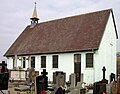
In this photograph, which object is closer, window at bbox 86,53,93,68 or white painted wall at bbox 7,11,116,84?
white painted wall at bbox 7,11,116,84

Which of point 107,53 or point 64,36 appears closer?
point 107,53

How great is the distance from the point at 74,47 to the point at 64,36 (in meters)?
3.44

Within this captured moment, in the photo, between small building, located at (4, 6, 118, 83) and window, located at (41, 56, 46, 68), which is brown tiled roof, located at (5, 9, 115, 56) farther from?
window, located at (41, 56, 46, 68)

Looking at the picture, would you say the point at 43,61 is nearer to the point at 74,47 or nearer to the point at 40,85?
the point at 74,47

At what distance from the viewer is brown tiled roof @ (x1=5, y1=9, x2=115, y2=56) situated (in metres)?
26.8

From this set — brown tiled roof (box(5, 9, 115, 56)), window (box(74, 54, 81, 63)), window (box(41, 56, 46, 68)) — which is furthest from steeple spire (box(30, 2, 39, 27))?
window (box(74, 54, 81, 63))

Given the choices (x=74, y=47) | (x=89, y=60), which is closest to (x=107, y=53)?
(x=89, y=60)

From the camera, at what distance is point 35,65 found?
31.2m

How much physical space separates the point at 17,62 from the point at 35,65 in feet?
11.5

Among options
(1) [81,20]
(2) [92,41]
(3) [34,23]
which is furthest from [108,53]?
(3) [34,23]

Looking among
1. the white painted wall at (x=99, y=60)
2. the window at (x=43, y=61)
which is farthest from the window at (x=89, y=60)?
the window at (x=43, y=61)

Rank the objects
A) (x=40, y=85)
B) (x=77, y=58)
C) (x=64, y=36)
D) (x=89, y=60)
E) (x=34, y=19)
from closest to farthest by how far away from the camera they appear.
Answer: (x=40, y=85), (x=89, y=60), (x=77, y=58), (x=64, y=36), (x=34, y=19)

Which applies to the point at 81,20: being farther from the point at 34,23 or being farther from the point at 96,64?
the point at 34,23

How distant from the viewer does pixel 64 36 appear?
3002 centimetres
